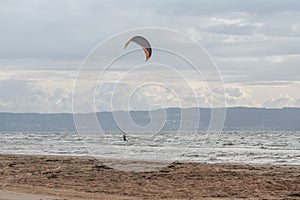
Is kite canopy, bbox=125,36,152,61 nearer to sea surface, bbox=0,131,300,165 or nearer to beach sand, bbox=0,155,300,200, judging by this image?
beach sand, bbox=0,155,300,200

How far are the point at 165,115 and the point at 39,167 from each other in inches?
343

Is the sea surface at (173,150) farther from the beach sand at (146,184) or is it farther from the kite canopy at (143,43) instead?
the kite canopy at (143,43)

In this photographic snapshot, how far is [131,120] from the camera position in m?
22.2

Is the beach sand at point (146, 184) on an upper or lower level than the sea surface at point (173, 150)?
upper

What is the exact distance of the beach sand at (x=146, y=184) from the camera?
18.4 meters

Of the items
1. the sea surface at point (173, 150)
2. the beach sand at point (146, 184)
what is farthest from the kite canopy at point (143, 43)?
the sea surface at point (173, 150)

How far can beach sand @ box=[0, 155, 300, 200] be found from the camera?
1842 cm

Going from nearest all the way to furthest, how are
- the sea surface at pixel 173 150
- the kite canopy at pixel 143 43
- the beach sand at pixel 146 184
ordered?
the beach sand at pixel 146 184
the kite canopy at pixel 143 43
the sea surface at pixel 173 150

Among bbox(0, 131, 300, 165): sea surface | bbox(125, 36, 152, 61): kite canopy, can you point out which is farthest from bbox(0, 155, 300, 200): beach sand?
bbox(125, 36, 152, 61): kite canopy

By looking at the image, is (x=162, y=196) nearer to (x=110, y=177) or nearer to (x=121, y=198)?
(x=121, y=198)

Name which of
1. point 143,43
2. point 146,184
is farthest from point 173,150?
point 146,184

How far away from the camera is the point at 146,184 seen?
68.7ft

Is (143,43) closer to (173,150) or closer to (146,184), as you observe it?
(146,184)

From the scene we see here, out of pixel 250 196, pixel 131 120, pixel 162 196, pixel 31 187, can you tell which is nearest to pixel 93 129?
pixel 131 120
